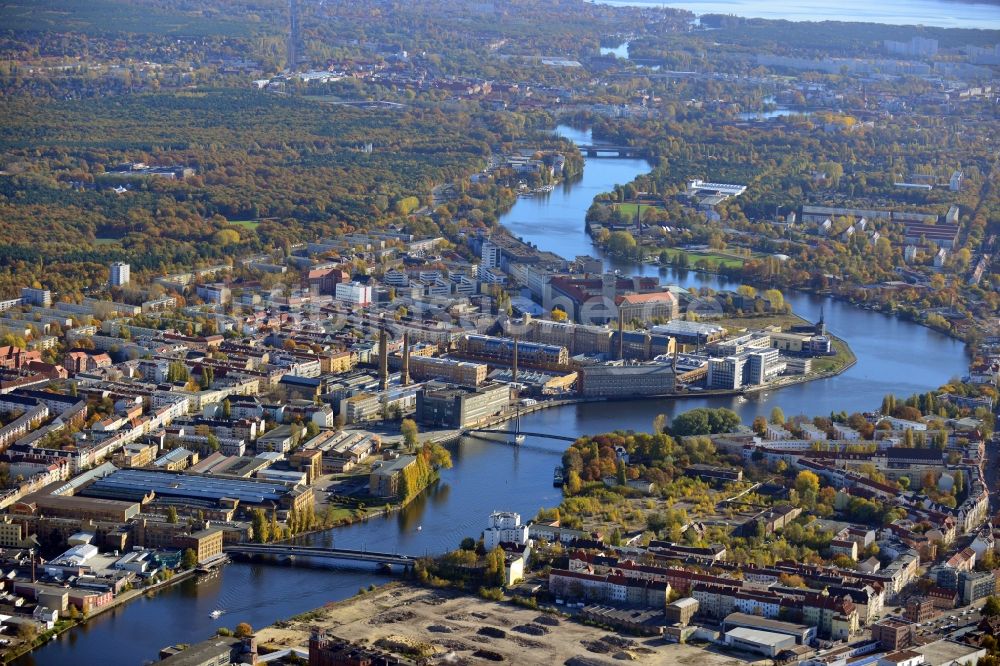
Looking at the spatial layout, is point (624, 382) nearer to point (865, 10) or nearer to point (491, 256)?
point (491, 256)

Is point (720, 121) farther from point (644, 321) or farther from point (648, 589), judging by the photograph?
point (648, 589)

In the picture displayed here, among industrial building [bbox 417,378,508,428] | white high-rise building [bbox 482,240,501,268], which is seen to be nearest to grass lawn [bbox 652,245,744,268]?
white high-rise building [bbox 482,240,501,268]

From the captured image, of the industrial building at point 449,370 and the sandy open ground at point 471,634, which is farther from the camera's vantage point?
the industrial building at point 449,370

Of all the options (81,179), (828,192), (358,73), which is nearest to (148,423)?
(81,179)

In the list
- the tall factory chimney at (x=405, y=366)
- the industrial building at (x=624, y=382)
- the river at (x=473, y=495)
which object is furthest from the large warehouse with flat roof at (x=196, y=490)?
the industrial building at (x=624, y=382)

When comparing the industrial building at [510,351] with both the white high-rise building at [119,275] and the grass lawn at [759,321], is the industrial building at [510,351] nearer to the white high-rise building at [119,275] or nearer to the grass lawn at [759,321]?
the grass lawn at [759,321]

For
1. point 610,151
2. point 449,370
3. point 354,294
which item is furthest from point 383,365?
point 610,151
